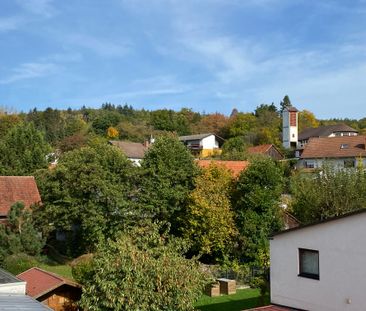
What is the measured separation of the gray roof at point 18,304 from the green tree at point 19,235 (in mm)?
14372

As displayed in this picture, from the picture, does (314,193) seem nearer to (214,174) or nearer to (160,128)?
(214,174)

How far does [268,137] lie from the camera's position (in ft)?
242

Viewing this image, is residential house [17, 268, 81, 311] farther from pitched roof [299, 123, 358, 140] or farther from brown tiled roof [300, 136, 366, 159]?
pitched roof [299, 123, 358, 140]

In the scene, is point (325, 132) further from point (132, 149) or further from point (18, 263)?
point (18, 263)

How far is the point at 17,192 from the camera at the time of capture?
3469cm

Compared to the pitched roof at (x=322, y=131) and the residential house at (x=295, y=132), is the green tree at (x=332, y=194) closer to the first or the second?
the residential house at (x=295, y=132)

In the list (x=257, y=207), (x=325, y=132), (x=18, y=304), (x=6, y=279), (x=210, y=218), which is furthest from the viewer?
(x=325, y=132)

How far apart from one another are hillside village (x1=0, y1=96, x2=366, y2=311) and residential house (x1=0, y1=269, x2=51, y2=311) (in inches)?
1.3

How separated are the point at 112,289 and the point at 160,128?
256 ft

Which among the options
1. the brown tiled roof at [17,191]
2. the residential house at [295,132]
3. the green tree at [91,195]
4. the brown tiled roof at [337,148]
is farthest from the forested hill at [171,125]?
the green tree at [91,195]

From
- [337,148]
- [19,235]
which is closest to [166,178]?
[19,235]

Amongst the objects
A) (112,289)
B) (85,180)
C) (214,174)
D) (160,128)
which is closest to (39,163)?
(85,180)

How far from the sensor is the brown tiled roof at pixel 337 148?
54.4 meters

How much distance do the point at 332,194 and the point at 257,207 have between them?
5.09 m
